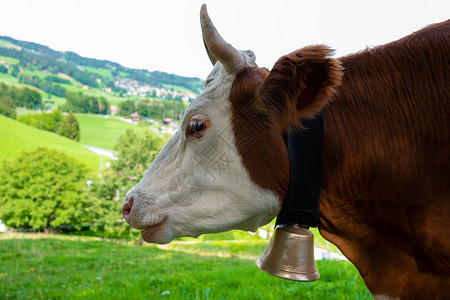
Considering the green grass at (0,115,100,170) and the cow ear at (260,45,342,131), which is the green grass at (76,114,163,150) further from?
the cow ear at (260,45,342,131)

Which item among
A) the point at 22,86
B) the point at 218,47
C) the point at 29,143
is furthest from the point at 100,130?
the point at 218,47

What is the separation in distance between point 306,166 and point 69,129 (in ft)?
431

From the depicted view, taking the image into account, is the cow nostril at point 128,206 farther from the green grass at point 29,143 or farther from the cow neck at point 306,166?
the green grass at point 29,143

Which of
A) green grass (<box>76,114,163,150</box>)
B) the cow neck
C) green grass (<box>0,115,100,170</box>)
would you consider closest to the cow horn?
the cow neck

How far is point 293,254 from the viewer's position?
6.88ft

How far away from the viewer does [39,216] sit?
Answer: 178 ft

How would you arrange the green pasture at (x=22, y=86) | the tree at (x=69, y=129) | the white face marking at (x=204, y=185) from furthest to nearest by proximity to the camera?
1. the green pasture at (x=22, y=86)
2. the tree at (x=69, y=129)
3. the white face marking at (x=204, y=185)

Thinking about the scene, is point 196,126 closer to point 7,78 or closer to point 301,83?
point 301,83

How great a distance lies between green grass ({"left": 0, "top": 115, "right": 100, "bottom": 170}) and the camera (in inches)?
3349

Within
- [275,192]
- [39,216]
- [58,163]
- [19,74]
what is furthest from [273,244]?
[19,74]

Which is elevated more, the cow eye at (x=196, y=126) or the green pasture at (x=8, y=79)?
the green pasture at (x=8, y=79)

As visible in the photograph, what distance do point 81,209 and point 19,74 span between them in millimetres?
170041

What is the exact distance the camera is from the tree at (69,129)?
4835 inches

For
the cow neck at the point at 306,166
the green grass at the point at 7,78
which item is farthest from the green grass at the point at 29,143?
the green grass at the point at 7,78
